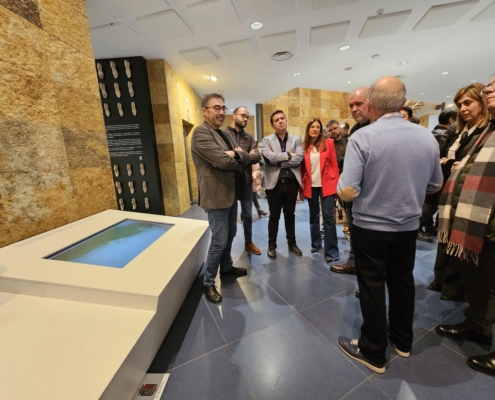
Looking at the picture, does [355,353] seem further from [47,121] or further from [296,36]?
[296,36]

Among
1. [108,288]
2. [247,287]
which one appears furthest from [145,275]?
[247,287]

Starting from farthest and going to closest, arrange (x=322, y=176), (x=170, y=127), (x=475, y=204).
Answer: (x=170, y=127), (x=322, y=176), (x=475, y=204)

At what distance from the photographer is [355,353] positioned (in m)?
1.40

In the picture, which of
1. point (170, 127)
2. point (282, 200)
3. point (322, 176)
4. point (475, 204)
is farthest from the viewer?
point (170, 127)

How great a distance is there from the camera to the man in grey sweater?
112cm

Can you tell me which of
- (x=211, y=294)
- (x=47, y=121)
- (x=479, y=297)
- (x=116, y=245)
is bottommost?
(x=211, y=294)

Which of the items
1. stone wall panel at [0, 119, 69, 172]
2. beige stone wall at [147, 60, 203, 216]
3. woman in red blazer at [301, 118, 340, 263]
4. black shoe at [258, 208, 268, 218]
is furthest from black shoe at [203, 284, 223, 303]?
beige stone wall at [147, 60, 203, 216]

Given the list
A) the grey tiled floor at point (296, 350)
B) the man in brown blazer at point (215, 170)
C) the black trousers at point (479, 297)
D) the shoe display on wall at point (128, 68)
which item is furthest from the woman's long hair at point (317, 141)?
the shoe display on wall at point (128, 68)

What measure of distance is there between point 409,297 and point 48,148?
9.48ft

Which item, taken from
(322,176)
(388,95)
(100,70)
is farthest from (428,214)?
(100,70)

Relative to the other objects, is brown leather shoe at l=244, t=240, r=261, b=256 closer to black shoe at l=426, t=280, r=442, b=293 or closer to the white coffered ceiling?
black shoe at l=426, t=280, r=442, b=293

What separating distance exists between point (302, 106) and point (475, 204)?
25.3 feet

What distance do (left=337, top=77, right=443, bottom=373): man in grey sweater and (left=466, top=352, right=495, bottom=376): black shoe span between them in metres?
0.40

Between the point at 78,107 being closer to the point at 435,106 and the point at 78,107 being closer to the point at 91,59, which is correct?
the point at 91,59
